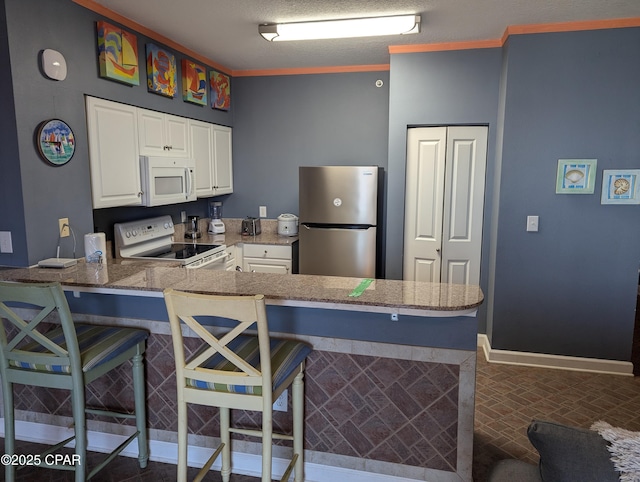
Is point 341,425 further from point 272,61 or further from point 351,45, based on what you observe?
point 272,61

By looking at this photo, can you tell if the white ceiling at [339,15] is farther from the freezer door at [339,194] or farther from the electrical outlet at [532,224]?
the electrical outlet at [532,224]

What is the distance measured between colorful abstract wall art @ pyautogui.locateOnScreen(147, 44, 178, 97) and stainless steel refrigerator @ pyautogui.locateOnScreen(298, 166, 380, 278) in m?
1.27

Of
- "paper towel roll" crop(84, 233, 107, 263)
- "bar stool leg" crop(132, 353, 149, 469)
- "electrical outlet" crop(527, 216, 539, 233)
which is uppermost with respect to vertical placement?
"electrical outlet" crop(527, 216, 539, 233)

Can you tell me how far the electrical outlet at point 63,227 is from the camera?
103 inches

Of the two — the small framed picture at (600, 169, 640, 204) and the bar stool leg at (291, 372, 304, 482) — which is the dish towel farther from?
the small framed picture at (600, 169, 640, 204)

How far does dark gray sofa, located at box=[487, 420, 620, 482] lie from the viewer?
1.03 meters

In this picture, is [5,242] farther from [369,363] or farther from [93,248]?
[369,363]

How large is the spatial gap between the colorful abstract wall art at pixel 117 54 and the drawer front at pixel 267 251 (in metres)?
1.77

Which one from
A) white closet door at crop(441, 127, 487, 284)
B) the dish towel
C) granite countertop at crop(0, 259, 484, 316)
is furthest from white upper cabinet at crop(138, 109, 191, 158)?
the dish towel

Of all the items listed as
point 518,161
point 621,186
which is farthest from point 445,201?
point 621,186

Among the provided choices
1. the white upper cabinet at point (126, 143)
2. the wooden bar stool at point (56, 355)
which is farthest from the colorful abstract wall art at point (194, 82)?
the wooden bar stool at point (56, 355)

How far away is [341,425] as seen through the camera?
2139 millimetres

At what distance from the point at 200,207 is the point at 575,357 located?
147 inches

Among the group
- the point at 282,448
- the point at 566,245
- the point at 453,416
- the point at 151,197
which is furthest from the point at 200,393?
the point at 566,245
